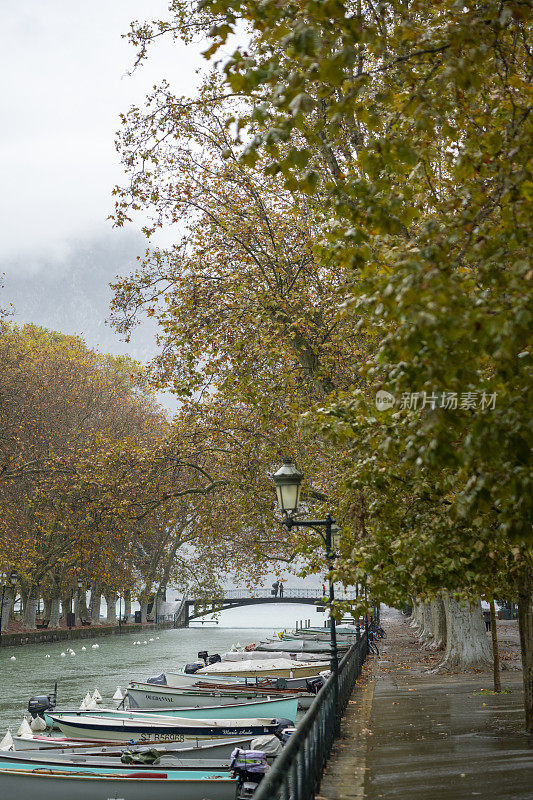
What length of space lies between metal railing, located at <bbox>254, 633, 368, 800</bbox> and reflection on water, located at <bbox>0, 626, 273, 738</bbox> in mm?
13211

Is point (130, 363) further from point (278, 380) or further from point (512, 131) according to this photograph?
point (512, 131)

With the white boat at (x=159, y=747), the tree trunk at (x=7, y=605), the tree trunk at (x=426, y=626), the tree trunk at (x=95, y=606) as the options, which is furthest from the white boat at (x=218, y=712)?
the tree trunk at (x=95, y=606)

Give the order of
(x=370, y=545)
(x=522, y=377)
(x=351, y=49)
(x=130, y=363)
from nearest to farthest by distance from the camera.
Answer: (x=351, y=49), (x=522, y=377), (x=370, y=545), (x=130, y=363)

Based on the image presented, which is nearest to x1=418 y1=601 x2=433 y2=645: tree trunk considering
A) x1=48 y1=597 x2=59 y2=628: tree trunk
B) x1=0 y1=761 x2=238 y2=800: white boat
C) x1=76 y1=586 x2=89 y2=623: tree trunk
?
x1=0 y1=761 x2=238 y2=800: white boat

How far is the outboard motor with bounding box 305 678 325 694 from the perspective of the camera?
19.8 metres

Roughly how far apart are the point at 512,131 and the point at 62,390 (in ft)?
140

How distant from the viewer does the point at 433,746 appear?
31.1ft

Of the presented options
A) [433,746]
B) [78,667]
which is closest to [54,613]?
[78,667]

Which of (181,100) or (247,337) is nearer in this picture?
(181,100)

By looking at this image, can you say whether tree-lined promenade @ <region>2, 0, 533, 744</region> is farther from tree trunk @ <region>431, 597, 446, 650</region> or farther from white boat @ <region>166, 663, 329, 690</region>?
tree trunk @ <region>431, 597, 446, 650</region>

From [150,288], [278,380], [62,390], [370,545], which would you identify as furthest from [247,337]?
[62,390]

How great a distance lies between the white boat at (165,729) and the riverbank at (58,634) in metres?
29.8

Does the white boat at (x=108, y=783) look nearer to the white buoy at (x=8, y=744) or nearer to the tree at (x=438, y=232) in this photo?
the white buoy at (x=8, y=744)

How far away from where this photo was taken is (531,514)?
4719 mm
